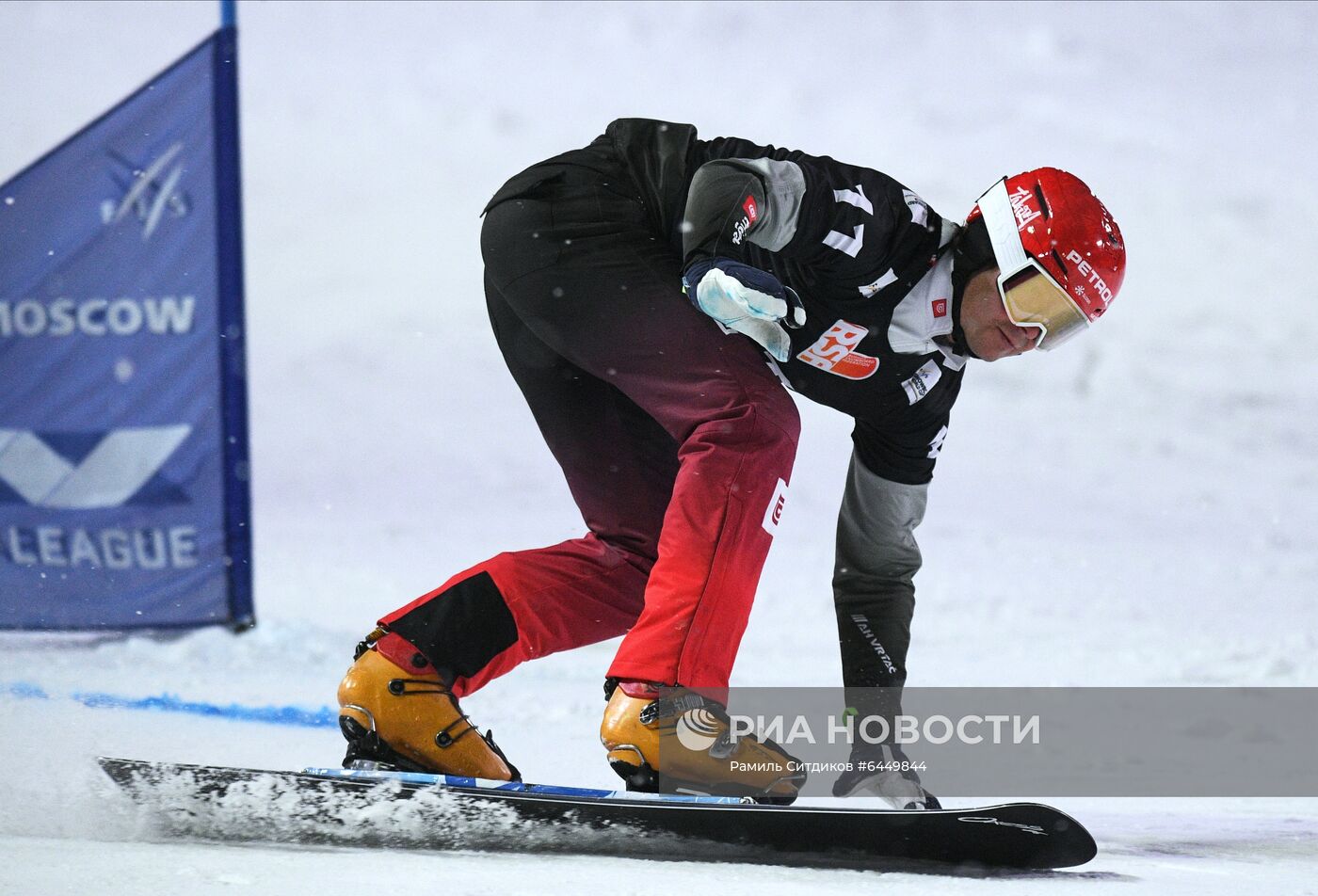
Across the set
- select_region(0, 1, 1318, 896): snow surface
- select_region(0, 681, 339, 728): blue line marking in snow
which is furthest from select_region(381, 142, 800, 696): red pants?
select_region(0, 681, 339, 728): blue line marking in snow

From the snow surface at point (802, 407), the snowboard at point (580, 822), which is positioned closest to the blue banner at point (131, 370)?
the snow surface at point (802, 407)

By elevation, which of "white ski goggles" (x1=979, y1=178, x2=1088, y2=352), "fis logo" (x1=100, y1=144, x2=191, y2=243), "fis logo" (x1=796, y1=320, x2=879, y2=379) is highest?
"fis logo" (x1=100, y1=144, x2=191, y2=243)

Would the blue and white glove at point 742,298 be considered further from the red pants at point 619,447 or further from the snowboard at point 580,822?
the snowboard at point 580,822


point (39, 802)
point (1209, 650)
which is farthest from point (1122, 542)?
point (39, 802)

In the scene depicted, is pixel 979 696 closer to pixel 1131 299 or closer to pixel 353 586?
pixel 353 586

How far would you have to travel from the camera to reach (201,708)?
136 inches

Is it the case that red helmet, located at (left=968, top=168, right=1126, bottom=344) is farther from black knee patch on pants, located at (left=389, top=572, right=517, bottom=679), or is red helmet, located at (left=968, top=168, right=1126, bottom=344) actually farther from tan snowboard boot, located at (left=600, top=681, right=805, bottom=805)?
black knee patch on pants, located at (left=389, top=572, right=517, bottom=679)

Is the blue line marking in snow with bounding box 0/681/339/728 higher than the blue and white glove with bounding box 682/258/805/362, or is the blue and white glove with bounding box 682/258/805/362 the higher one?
the blue and white glove with bounding box 682/258/805/362

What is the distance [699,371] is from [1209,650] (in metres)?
3.26

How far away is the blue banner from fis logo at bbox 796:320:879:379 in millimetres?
3083

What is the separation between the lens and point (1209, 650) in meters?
4.64

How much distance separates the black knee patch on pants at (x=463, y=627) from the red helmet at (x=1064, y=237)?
989 millimetres

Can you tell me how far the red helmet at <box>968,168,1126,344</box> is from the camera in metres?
2.13

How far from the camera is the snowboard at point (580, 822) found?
1896 millimetres
